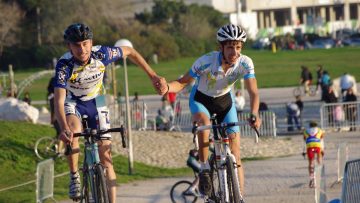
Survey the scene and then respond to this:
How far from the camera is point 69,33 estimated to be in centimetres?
1140

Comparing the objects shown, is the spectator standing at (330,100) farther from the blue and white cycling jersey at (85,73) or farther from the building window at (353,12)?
the building window at (353,12)

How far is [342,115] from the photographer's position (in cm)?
3550

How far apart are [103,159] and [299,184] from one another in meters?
11.2

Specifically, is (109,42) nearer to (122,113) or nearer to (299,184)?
(122,113)

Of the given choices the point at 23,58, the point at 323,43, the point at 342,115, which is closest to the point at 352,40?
the point at 323,43

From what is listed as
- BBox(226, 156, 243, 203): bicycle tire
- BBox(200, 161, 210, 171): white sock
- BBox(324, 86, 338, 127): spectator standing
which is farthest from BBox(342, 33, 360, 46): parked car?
BBox(226, 156, 243, 203): bicycle tire

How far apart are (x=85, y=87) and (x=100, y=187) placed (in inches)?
47.7

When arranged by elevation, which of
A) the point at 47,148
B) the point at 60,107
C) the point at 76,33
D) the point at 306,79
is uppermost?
the point at 76,33

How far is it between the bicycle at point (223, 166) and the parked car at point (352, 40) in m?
91.4

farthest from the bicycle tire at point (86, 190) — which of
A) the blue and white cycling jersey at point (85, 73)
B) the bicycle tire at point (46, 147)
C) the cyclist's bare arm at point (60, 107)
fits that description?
the bicycle tire at point (46, 147)

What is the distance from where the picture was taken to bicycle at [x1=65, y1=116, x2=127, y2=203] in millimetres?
11281

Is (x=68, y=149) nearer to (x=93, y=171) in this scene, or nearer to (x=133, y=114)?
(x=93, y=171)

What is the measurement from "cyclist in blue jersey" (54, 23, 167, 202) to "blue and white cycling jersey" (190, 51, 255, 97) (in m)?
0.59

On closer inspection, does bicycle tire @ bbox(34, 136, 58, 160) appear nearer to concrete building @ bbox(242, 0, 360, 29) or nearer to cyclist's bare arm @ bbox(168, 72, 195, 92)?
cyclist's bare arm @ bbox(168, 72, 195, 92)
